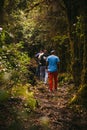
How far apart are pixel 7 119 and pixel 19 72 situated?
285cm

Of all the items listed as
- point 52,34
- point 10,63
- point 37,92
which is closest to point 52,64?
point 37,92

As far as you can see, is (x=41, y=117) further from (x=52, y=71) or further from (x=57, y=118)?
(x=52, y=71)

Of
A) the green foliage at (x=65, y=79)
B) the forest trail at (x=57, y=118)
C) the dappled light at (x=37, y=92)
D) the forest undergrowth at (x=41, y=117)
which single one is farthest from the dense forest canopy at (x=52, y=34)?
the green foliage at (x=65, y=79)

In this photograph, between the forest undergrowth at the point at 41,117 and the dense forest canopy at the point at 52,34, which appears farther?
the dense forest canopy at the point at 52,34

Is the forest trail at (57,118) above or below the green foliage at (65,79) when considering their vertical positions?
above

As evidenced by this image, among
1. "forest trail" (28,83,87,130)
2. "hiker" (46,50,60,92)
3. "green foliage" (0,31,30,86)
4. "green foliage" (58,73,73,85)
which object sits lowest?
"green foliage" (58,73,73,85)

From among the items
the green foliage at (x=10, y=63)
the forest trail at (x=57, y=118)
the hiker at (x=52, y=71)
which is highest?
the green foliage at (x=10, y=63)

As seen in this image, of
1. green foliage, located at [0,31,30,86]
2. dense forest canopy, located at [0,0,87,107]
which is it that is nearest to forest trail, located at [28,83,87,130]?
dense forest canopy, located at [0,0,87,107]

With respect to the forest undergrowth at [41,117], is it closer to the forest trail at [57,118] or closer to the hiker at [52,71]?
the forest trail at [57,118]

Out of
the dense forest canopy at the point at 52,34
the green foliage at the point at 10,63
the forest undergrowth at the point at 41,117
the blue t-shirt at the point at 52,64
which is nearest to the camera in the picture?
the forest undergrowth at the point at 41,117

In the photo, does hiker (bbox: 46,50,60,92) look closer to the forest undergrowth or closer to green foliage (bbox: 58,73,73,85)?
the forest undergrowth

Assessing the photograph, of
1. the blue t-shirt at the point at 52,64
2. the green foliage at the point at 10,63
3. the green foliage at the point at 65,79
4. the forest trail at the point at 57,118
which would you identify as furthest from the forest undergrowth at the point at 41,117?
the green foliage at the point at 65,79

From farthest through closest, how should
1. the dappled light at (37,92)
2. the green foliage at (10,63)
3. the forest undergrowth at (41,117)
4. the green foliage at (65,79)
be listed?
1. the green foliage at (65,79)
2. the green foliage at (10,63)
3. the dappled light at (37,92)
4. the forest undergrowth at (41,117)

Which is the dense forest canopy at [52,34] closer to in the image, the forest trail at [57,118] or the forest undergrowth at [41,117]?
the forest undergrowth at [41,117]
